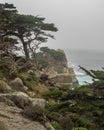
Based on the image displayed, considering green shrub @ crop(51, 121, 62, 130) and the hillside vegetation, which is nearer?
the hillside vegetation

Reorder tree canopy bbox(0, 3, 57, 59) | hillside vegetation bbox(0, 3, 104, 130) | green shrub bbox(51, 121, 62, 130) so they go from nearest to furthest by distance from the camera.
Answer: hillside vegetation bbox(0, 3, 104, 130)
green shrub bbox(51, 121, 62, 130)
tree canopy bbox(0, 3, 57, 59)

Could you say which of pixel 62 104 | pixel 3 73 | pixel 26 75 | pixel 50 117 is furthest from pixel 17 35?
pixel 50 117

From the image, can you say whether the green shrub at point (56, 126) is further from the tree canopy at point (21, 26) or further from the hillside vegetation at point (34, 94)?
the tree canopy at point (21, 26)

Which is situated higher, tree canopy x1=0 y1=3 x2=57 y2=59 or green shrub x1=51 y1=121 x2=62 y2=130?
tree canopy x1=0 y1=3 x2=57 y2=59

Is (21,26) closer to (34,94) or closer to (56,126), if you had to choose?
(34,94)

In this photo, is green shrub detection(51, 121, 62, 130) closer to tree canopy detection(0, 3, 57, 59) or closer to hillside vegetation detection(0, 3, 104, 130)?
hillside vegetation detection(0, 3, 104, 130)

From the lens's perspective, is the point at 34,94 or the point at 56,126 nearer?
the point at 56,126

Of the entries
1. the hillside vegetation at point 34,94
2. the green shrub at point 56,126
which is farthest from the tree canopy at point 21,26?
the green shrub at point 56,126

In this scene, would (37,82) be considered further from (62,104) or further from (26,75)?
(62,104)

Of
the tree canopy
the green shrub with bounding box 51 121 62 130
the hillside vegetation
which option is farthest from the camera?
the tree canopy

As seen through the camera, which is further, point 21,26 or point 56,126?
point 21,26

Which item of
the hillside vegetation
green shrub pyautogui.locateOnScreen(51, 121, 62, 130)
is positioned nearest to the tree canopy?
the hillside vegetation

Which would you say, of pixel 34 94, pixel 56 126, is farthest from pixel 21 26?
pixel 56 126

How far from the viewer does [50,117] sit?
12.4 metres
